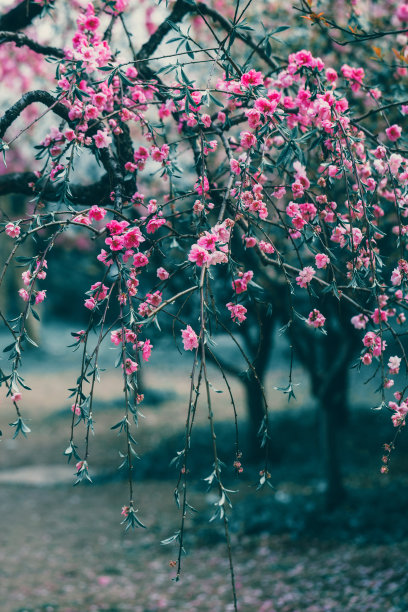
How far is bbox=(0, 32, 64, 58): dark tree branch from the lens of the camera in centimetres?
335

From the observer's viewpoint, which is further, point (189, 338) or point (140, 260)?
point (140, 260)

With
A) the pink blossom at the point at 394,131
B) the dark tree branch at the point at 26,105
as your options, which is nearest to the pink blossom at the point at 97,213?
the dark tree branch at the point at 26,105

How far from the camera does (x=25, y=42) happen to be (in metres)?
3.48

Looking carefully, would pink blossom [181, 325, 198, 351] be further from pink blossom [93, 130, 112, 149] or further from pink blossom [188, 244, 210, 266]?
pink blossom [93, 130, 112, 149]

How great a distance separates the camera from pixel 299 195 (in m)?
2.88

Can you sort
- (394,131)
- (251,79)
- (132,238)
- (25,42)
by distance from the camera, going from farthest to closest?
(25,42) < (394,131) < (251,79) < (132,238)

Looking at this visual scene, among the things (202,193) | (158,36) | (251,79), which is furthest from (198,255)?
(158,36)

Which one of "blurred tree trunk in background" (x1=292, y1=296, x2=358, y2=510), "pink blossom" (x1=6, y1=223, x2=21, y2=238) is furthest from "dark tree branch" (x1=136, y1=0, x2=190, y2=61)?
"blurred tree trunk in background" (x1=292, y1=296, x2=358, y2=510)

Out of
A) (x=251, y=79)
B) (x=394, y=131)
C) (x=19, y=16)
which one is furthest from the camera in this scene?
(x=19, y=16)

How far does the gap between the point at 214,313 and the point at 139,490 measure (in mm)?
7197

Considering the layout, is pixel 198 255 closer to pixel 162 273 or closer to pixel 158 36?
pixel 162 273

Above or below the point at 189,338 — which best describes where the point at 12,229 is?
above

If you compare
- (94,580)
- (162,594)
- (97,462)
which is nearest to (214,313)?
(162,594)

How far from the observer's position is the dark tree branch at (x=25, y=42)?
3348 mm
